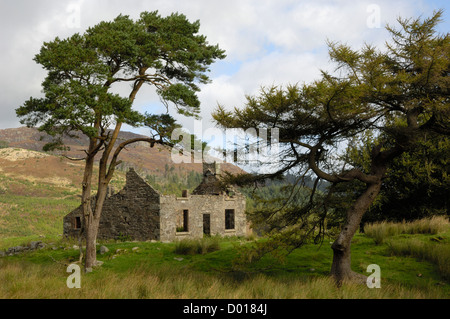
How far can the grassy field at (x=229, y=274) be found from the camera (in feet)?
29.4

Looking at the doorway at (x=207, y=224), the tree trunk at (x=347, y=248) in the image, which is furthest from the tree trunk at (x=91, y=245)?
the doorway at (x=207, y=224)

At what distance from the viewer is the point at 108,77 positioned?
1666cm

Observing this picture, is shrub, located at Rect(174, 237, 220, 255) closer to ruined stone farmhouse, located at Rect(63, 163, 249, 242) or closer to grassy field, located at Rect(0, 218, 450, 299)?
grassy field, located at Rect(0, 218, 450, 299)

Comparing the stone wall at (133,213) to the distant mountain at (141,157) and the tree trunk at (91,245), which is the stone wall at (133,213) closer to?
the tree trunk at (91,245)

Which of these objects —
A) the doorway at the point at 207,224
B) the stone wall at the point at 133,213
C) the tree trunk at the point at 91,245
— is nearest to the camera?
the tree trunk at the point at 91,245

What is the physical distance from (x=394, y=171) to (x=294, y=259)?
9947 mm

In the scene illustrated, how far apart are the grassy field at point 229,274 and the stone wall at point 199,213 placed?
4042 mm

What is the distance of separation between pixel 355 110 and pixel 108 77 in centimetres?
1003

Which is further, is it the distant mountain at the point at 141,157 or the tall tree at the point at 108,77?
the distant mountain at the point at 141,157

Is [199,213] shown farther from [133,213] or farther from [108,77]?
[108,77]

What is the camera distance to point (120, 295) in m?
8.64

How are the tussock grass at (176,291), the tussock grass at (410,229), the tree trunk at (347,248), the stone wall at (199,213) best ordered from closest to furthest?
the tussock grass at (176,291), the tree trunk at (347,248), the tussock grass at (410,229), the stone wall at (199,213)
